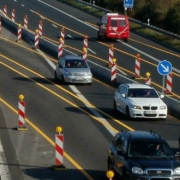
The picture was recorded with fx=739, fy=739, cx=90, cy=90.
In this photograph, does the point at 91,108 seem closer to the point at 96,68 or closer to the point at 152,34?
the point at 96,68

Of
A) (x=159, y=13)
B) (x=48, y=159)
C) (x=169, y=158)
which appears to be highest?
(x=169, y=158)

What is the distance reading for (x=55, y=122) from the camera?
26562 millimetres

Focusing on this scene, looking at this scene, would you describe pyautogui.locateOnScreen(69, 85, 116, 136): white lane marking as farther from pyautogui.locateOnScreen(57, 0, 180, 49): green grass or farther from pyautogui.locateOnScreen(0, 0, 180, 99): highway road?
pyautogui.locateOnScreen(57, 0, 180, 49): green grass

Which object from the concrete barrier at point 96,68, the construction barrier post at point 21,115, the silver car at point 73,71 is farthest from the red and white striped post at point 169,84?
the construction barrier post at point 21,115

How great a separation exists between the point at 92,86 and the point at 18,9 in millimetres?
31976

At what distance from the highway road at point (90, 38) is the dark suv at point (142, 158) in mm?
15379

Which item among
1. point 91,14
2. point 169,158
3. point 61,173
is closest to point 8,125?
point 61,173

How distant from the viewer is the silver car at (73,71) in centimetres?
3559

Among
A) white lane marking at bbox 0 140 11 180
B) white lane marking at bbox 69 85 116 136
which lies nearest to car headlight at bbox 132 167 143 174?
white lane marking at bbox 0 140 11 180

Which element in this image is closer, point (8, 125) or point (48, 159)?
point (48, 159)

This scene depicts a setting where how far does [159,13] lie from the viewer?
6806 centimetres

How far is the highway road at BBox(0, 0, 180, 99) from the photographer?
41.8 metres

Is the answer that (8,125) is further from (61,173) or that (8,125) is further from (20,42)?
(20,42)

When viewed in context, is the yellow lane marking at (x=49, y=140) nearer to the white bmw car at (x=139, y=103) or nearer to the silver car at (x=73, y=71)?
the white bmw car at (x=139, y=103)
